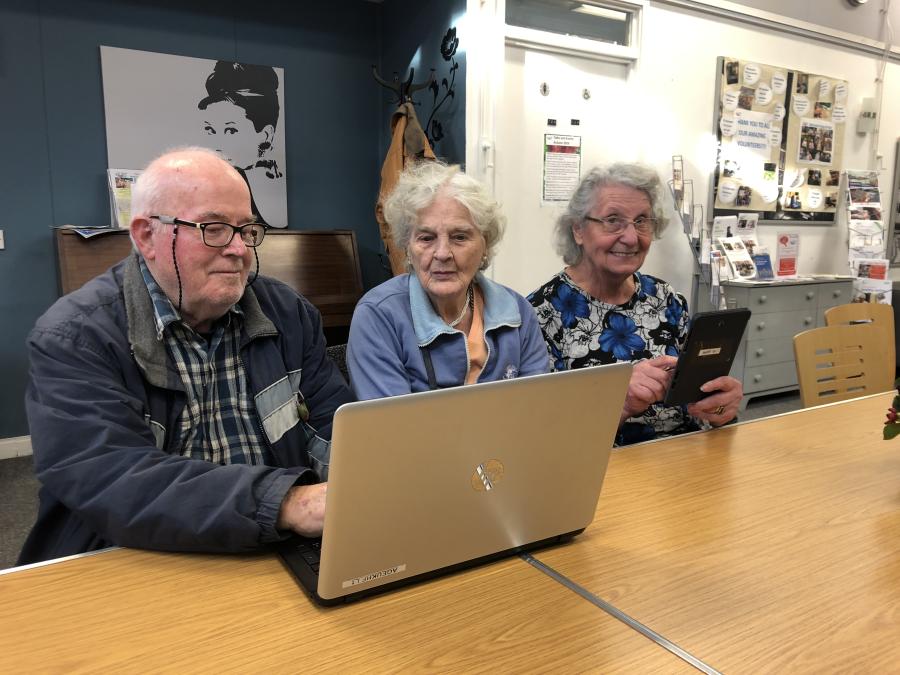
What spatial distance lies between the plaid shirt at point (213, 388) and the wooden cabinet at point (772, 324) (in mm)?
3695

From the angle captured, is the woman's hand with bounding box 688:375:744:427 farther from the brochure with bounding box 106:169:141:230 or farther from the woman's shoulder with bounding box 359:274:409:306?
the brochure with bounding box 106:169:141:230

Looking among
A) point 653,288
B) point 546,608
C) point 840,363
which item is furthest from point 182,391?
point 840,363

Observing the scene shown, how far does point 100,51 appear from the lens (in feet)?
11.2

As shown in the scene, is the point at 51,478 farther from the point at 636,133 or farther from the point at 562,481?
the point at 636,133

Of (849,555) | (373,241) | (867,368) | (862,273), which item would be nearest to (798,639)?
(849,555)

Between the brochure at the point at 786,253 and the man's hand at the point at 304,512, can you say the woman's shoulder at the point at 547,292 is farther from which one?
the brochure at the point at 786,253

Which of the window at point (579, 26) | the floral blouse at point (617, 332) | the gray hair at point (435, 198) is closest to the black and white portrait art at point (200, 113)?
the window at point (579, 26)

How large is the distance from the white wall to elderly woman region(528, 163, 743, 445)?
1807 millimetres

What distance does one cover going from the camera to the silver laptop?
74 centimetres

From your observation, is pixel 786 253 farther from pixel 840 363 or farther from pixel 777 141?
pixel 840 363

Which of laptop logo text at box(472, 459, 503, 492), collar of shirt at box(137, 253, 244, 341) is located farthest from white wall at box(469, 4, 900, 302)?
laptop logo text at box(472, 459, 503, 492)

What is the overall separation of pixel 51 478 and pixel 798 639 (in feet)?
3.45

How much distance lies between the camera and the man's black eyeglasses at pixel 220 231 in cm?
120

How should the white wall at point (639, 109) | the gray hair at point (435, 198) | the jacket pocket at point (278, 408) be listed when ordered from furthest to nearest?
1. the white wall at point (639, 109)
2. the gray hair at point (435, 198)
3. the jacket pocket at point (278, 408)
